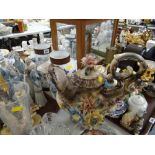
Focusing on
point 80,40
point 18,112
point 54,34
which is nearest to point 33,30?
point 54,34

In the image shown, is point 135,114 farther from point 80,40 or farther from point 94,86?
point 80,40

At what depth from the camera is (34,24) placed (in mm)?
2350

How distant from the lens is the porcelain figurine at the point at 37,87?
0.67 metres

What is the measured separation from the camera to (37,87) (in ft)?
2.26

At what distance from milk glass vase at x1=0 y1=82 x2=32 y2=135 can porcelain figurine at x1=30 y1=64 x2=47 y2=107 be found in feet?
0.35

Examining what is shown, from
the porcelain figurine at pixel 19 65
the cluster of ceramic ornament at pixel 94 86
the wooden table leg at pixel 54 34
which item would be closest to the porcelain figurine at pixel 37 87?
the porcelain figurine at pixel 19 65

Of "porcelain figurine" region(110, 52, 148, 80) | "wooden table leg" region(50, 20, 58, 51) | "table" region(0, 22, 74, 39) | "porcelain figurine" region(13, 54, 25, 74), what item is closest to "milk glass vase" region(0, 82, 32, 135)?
"porcelain figurine" region(13, 54, 25, 74)

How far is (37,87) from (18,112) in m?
0.19

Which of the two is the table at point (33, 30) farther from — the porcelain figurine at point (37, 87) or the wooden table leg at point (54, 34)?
the porcelain figurine at point (37, 87)

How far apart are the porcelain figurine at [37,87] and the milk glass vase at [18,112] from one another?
0.11 meters

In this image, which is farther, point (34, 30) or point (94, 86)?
point (34, 30)
